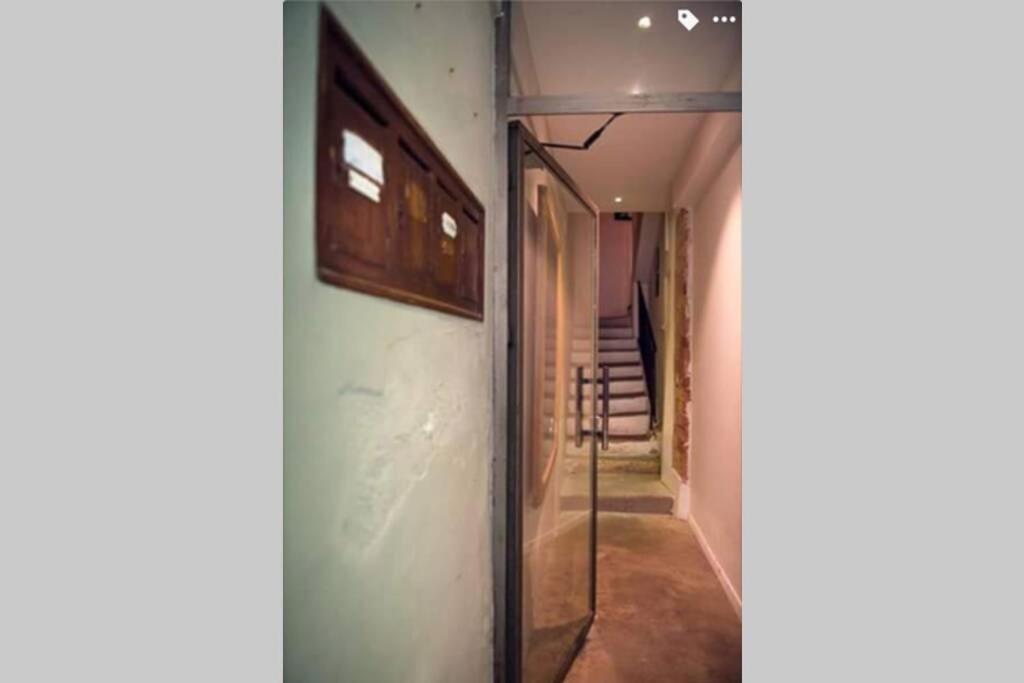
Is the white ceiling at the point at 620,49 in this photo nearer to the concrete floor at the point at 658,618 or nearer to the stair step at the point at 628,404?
the concrete floor at the point at 658,618

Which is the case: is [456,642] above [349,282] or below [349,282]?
below

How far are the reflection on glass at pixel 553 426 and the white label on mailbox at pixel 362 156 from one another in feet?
3.52

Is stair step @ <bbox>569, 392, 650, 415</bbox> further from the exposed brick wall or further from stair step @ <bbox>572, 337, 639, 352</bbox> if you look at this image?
the exposed brick wall

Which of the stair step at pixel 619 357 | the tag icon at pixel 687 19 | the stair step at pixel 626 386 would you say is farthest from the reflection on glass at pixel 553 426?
the stair step at pixel 619 357

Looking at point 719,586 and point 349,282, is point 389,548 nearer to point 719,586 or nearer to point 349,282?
point 349,282

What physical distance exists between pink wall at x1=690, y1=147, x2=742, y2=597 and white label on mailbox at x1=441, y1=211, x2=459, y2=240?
6.62 ft

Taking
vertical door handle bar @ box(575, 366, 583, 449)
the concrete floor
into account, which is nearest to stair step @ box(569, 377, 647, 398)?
the concrete floor

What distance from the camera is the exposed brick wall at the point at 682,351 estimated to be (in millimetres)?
4383

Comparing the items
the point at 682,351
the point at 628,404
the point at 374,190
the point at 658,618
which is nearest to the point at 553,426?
the point at 658,618

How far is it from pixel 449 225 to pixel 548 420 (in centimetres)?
139

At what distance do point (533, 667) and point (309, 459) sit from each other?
5.64 ft

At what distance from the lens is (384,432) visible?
2.85ft

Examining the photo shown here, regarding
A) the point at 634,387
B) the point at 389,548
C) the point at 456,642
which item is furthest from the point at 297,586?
the point at 634,387

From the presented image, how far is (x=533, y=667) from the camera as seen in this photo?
199 cm
